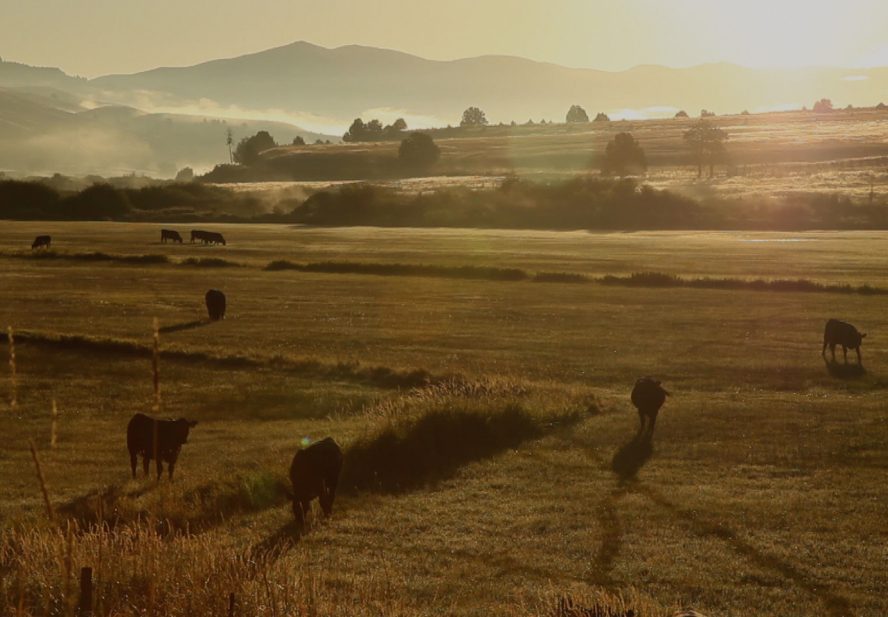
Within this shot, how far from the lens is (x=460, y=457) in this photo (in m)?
22.2

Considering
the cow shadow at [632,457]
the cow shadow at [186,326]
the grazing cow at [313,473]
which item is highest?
the grazing cow at [313,473]

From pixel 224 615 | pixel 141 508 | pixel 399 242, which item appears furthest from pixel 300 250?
pixel 224 615

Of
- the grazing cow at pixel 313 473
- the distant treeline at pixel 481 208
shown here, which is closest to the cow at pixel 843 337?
the grazing cow at pixel 313 473

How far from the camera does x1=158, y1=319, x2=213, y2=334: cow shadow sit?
40138mm

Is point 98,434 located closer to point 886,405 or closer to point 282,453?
point 282,453

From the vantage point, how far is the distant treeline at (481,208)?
4269 inches

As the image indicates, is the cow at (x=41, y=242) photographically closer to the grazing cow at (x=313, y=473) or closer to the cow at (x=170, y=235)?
the cow at (x=170, y=235)

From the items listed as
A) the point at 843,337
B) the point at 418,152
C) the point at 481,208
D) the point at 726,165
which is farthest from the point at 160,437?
the point at 418,152

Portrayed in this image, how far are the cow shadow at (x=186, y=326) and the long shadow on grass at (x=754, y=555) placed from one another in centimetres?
2502

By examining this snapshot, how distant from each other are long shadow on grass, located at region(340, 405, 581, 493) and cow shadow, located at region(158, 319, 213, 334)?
1910 centimetres

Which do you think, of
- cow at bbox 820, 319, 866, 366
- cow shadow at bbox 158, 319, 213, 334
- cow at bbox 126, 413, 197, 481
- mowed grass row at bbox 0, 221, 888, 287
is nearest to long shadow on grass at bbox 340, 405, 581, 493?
cow at bbox 126, 413, 197, 481

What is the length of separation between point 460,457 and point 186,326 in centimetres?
2185

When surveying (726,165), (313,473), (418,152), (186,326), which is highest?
(418,152)

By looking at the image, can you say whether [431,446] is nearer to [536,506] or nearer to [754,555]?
[536,506]
